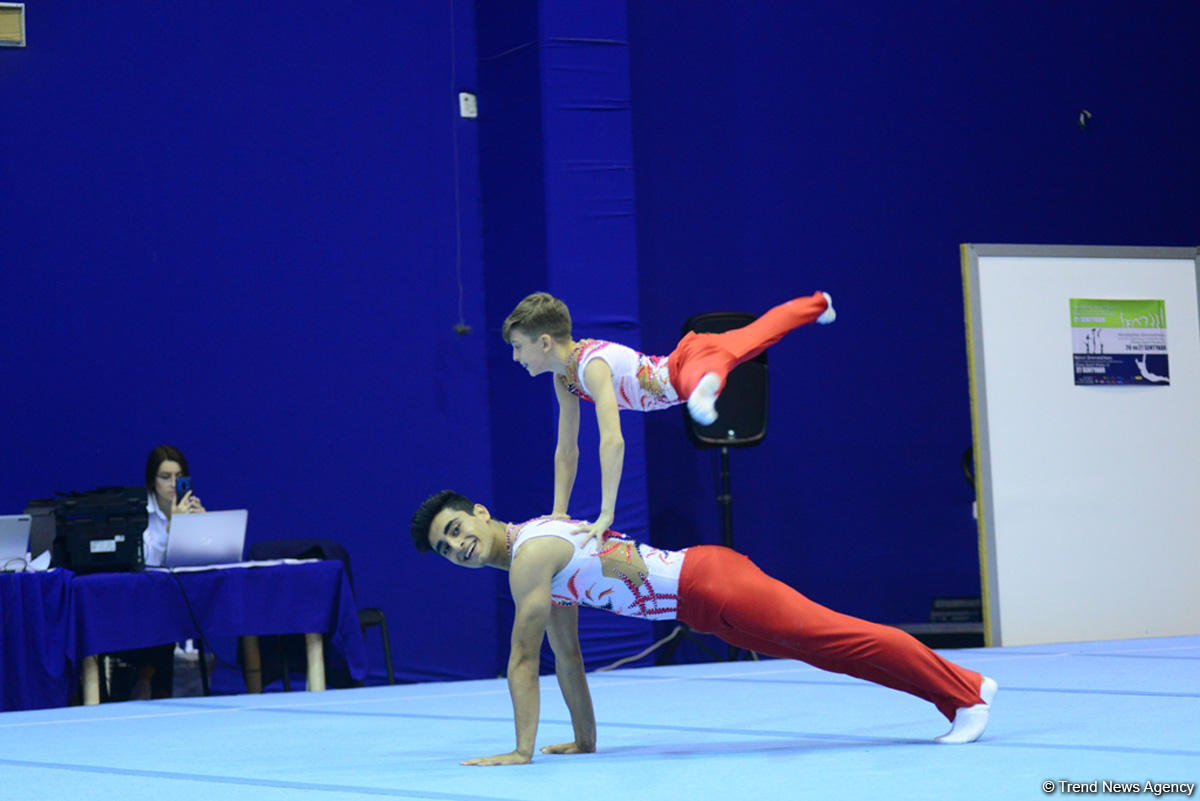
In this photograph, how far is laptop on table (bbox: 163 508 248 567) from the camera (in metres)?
5.77

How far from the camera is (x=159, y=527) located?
632cm

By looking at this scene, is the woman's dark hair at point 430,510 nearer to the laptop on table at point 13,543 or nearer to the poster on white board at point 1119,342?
the laptop on table at point 13,543

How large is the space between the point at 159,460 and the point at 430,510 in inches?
139

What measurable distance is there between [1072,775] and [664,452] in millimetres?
5198

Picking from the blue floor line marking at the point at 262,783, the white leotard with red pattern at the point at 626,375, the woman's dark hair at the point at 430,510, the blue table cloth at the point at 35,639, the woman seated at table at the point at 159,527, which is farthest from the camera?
the woman seated at table at the point at 159,527

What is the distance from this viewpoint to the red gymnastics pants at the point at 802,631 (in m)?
3.17

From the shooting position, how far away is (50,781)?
323 cm

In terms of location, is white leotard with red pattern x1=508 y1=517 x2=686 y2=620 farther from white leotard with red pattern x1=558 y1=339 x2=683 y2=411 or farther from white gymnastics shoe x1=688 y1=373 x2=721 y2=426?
white leotard with red pattern x1=558 y1=339 x2=683 y2=411

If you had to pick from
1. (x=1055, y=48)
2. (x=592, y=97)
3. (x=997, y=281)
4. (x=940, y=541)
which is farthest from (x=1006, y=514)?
(x=1055, y=48)

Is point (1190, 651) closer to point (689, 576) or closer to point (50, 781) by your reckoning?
point (689, 576)

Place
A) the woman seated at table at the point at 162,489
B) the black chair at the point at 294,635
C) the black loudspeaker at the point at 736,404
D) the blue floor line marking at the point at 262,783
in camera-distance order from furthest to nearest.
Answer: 1. the black loudspeaker at the point at 736,404
2. the woman seated at table at the point at 162,489
3. the black chair at the point at 294,635
4. the blue floor line marking at the point at 262,783

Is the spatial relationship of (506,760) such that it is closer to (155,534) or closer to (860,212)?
(155,534)

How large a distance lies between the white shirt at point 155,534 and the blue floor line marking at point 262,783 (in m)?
2.54

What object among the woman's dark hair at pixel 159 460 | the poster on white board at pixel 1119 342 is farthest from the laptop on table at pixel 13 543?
the poster on white board at pixel 1119 342
